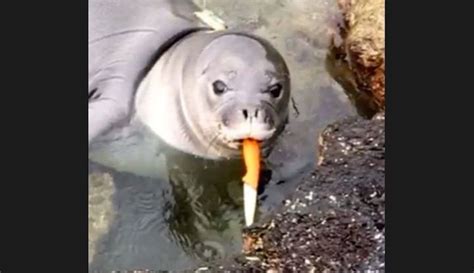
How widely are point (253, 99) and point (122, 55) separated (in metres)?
0.56

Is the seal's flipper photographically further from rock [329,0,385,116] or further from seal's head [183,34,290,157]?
rock [329,0,385,116]

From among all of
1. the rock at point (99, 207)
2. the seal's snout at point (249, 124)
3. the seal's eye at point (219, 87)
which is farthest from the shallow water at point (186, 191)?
the seal's eye at point (219, 87)

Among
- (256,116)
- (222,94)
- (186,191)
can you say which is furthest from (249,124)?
(186,191)

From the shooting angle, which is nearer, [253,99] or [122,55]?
[253,99]

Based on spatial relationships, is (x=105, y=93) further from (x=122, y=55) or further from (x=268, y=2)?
(x=268, y=2)

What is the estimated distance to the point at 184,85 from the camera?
4754 millimetres

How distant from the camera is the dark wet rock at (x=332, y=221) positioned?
436 centimetres

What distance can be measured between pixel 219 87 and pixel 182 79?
0.67 feet

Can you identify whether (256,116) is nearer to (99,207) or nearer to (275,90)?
(275,90)

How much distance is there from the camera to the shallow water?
453 cm

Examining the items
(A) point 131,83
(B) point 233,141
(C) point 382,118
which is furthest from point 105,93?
(C) point 382,118

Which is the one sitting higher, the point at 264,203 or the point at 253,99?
the point at 253,99

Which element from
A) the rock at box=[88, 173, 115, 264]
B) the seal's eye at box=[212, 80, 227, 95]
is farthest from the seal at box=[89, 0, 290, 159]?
the rock at box=[88, 173, 115, 264]

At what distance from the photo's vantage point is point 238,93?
4555mm
